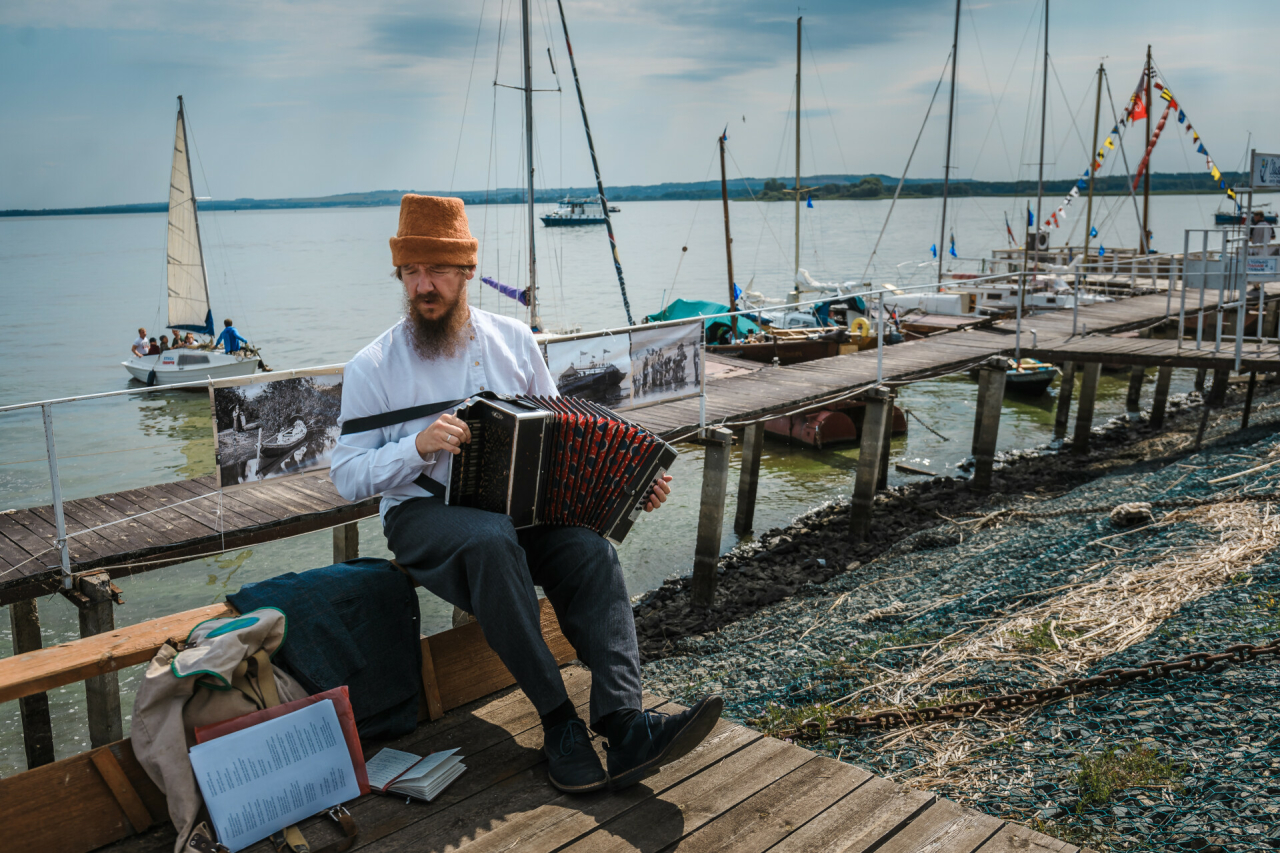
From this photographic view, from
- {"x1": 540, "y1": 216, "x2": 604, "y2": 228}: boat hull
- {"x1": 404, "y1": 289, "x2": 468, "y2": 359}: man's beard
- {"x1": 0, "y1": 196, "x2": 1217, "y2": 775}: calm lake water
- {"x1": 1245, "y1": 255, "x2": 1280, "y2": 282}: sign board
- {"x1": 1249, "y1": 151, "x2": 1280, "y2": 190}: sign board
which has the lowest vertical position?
{"x1": 0, "y1": 196, "x2": 1217, "y2": 775}: calm lake water

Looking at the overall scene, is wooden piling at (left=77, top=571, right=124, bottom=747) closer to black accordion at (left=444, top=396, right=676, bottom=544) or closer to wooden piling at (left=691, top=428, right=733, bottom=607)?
black accordion at (left=444, top=396, right=676, bottom=544)

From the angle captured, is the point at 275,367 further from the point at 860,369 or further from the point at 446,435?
the point at 446,435

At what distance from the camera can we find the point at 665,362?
947cm

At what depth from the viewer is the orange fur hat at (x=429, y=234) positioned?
3453mm

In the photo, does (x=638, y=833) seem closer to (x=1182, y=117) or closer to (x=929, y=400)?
(x=929, y=400)

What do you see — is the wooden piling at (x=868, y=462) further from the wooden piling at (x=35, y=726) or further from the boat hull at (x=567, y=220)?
the boat hull at (x=567, y=220)

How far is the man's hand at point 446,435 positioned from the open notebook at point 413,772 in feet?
3.42

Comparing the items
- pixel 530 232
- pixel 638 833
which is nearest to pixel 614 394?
pixel 638 833

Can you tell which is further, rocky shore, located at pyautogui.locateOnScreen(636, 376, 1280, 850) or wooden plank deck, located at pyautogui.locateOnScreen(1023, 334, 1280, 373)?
wooden plank deck, located at pyautogui.locateOnScreen(1023, 334, 1280, 373)

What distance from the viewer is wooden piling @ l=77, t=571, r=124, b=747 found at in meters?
A: 6.14

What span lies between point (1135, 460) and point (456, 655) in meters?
14.0

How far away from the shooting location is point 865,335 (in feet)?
66.7

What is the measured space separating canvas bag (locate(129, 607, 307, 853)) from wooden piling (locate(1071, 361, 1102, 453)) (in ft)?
51.0

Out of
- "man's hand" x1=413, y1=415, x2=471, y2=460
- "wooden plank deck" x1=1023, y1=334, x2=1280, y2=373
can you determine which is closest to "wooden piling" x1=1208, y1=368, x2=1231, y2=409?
"wooden plank deck" x1=1023, y1=334, x2=1280, y2=373
